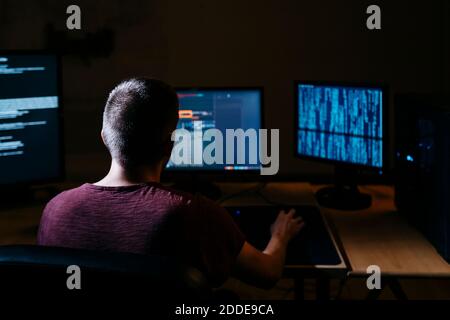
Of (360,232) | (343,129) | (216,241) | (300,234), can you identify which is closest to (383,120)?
(343,129)

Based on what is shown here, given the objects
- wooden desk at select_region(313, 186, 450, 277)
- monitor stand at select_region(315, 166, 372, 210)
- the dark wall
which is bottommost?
wooden desk at select_region(313, 186, 450, 277)

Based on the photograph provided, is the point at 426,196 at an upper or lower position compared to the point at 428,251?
upper

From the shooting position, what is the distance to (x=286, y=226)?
198cm

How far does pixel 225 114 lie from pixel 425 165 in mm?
866

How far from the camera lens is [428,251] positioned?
1.92 metres

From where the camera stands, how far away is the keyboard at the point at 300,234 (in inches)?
72.0

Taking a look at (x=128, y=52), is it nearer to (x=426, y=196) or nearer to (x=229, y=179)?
(x=229, y=179)

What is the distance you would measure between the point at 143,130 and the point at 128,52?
1.36 metres

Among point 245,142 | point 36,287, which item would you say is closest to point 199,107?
point 245,142

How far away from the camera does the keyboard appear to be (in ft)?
6.00

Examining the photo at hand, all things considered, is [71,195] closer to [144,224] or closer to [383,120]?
[144,224]

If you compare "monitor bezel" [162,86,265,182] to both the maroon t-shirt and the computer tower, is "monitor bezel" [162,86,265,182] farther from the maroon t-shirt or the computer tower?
the maroon t-shirt

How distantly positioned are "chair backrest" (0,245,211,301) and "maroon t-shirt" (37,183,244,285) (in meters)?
0.26

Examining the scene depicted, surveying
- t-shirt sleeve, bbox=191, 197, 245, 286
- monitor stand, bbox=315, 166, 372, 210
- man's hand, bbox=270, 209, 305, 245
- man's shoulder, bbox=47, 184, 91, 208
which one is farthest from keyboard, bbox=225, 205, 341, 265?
man's shoulder, bbox=47, 184, 91, 208
